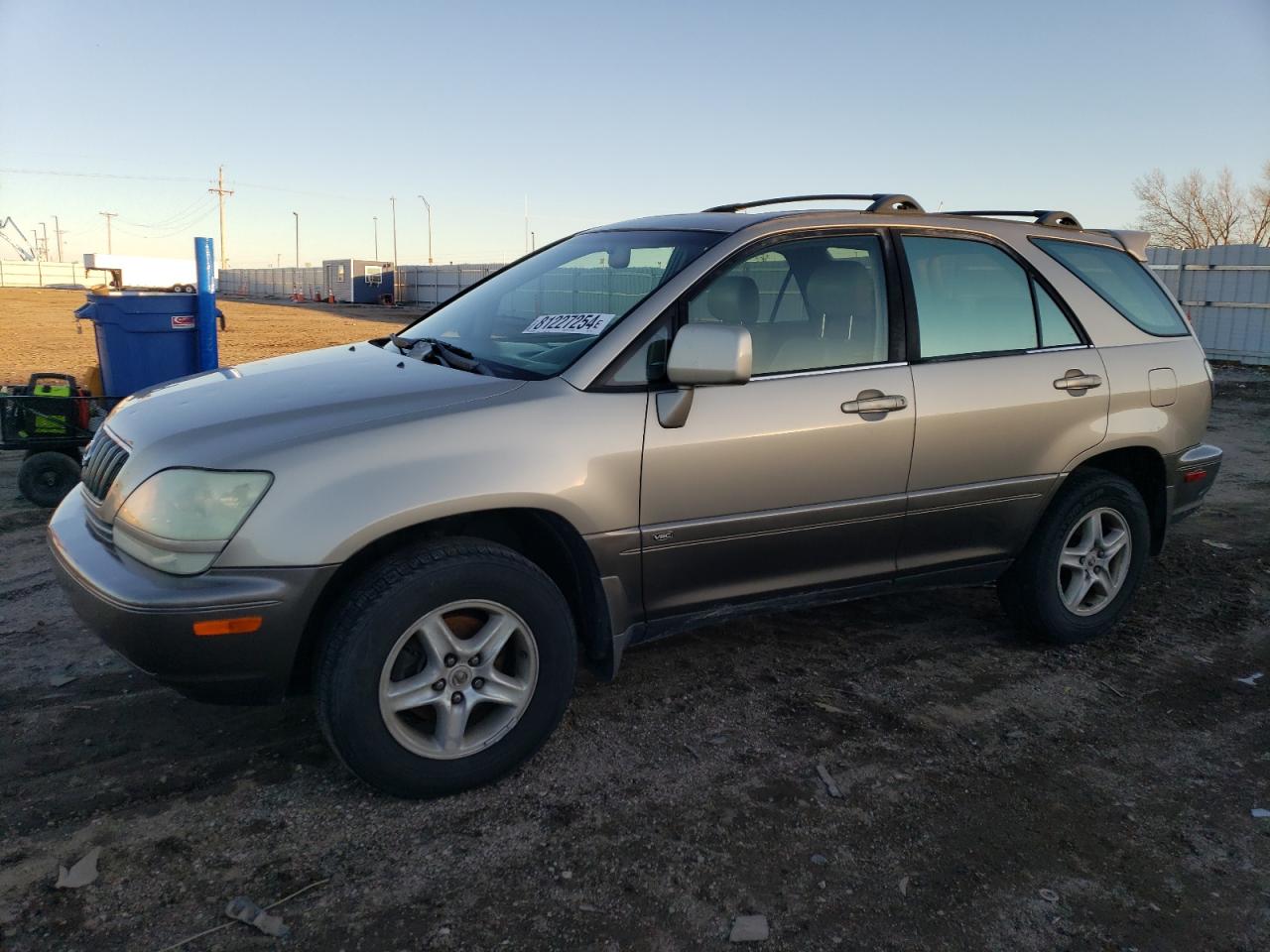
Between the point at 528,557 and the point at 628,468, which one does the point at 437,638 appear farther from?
the point at 628,468

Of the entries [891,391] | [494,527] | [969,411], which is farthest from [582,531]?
[969,411]

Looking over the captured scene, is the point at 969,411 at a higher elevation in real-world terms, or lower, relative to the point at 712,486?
higher

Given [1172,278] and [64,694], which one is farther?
[1172,278]

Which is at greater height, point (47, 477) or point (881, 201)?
point (881, 201)

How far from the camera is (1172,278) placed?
19.0 m

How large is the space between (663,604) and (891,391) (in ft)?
3.87

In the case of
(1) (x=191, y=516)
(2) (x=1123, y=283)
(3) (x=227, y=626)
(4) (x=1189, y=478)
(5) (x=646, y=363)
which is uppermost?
(2) (x=1123, y=283)

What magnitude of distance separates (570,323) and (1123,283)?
2.71 metres

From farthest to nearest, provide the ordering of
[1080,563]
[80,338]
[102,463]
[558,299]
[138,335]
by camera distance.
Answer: [80,338] → [138,335] → [1080,563] → [558,299] → [102,463]

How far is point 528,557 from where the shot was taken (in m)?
3.27

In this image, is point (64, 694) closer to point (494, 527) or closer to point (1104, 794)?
point (494, 527)

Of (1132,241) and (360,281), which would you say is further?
(360,281)

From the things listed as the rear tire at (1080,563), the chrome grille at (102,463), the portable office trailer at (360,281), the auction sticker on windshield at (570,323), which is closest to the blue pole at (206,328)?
the chrome grille at (102,463)

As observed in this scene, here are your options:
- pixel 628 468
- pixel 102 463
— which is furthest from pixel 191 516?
pixel 628 468
